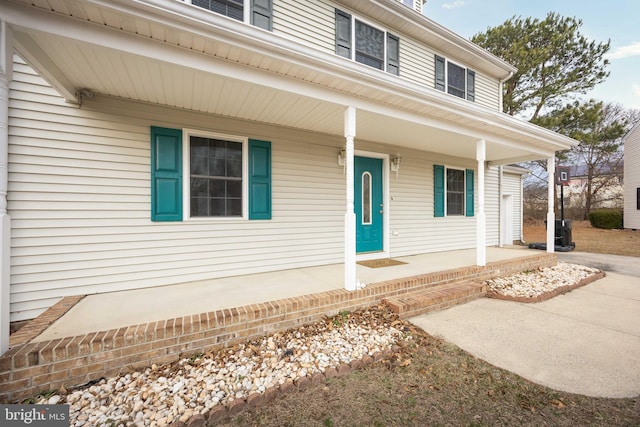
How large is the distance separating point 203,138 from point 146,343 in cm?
271

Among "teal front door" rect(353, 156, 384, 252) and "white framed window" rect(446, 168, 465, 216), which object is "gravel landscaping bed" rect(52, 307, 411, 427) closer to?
"teal front door" rect(353, 156, 384, 252)

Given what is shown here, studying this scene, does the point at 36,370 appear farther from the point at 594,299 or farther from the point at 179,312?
the point at 594,299

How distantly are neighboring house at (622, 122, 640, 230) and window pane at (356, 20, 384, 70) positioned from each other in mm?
15175

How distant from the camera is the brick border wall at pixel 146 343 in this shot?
1868 millimetres

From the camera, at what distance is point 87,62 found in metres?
2.50

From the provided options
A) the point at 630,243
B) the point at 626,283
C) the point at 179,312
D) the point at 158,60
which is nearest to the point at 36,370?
the point at 179,312

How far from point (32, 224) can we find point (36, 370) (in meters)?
1.80

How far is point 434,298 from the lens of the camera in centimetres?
346

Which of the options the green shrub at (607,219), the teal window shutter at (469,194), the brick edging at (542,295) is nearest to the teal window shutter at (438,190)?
the teal window shutter at (469,194)

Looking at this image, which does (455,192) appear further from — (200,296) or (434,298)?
(200,296)

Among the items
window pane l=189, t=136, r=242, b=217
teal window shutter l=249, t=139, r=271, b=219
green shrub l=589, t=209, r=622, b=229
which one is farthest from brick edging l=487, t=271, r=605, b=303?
green shrub l=589, t=209, r=622, b=229

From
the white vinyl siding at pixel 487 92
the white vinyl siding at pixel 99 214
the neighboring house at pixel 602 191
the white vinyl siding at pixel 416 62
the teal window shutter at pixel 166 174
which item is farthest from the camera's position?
the neighboring house at pixel 602 191

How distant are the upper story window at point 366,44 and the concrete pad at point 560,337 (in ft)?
15.7

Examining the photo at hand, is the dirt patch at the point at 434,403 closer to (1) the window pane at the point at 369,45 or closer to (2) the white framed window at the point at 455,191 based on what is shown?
(2) the white framed window at the point at 455,191
